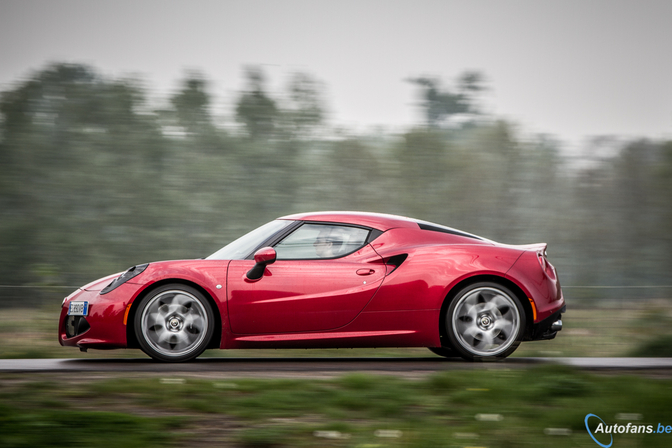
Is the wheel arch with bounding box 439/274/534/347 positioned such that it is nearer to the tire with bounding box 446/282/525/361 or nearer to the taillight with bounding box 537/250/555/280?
the tire with bounding box 446/282/525/361

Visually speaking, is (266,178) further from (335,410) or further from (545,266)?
(335,410)

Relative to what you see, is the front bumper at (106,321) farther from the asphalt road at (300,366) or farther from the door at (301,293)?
the door at (301,293)

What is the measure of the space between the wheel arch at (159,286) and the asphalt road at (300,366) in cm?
19

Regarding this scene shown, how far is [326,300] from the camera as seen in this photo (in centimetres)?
592

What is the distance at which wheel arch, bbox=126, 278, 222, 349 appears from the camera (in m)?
5.93

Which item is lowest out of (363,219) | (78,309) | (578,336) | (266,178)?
(578,336)

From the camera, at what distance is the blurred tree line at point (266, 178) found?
13.3 m

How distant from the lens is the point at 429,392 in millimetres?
4641

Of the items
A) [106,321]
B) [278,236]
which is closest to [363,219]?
[278,236]

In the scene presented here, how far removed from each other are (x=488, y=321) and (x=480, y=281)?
0.36 m

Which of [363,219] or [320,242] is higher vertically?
[363,219]

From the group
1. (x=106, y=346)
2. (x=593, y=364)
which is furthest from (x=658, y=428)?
(x=106, y=346)

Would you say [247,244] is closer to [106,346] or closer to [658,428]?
[106,346]

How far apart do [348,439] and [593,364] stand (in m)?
3.40
